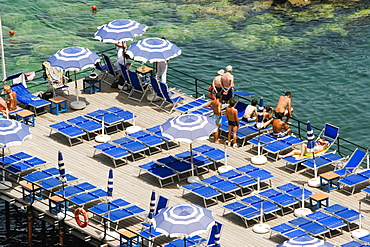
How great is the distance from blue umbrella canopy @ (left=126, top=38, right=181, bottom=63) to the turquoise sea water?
11.6 meters

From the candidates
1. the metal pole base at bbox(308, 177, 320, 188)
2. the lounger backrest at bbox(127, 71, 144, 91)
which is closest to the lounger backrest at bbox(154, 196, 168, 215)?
the metal pole base at bbox(308, 177, 320, 188)

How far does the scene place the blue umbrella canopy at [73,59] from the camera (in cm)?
3925

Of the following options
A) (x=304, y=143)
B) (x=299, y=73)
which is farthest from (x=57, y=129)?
(x=299, y=73)

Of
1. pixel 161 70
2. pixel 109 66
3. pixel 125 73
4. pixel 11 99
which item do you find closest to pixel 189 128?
pixel 161 70

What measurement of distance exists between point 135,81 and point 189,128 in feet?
27.9

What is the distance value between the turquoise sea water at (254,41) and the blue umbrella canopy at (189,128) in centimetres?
1485

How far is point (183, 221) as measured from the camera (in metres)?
29.2

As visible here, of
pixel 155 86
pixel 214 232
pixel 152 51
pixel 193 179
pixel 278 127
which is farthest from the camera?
pixel 155 86

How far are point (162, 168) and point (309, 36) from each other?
88.2ft

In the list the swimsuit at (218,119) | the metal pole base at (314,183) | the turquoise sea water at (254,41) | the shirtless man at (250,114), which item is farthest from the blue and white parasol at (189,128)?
the turquoise sea water at (254,41)

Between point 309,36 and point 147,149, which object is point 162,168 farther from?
point 309,36

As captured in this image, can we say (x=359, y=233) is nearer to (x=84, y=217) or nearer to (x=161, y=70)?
(x=84, y=217)

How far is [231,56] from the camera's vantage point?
56906 mm

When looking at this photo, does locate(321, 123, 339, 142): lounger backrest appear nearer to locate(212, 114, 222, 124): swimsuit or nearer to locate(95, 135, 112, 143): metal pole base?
locate(212, 114, 222, 124): swimsuit
